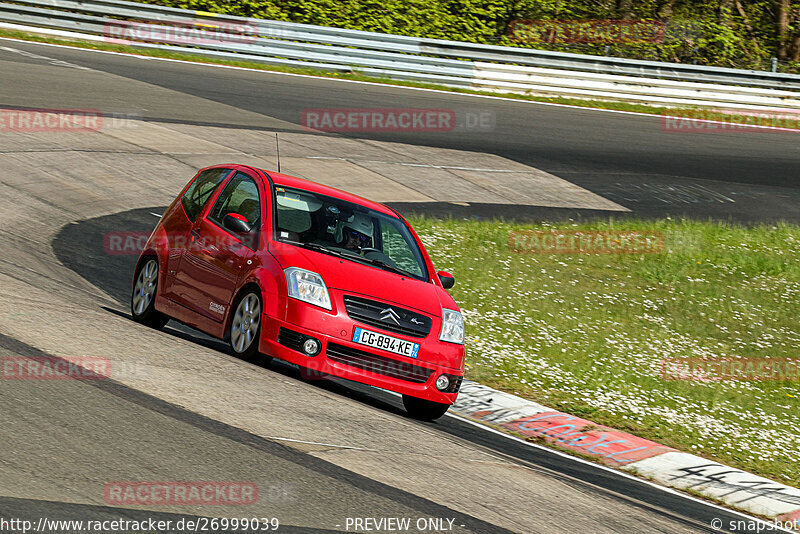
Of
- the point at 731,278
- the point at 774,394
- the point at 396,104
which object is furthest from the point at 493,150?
the point at 774,394

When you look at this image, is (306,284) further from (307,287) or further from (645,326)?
(645,326)

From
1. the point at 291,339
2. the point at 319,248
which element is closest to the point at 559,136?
the point at 319,248

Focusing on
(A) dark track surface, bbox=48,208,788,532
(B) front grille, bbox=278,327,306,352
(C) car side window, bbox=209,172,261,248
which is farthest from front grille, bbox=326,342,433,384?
(C) car side window, bbox=209,172,261,248

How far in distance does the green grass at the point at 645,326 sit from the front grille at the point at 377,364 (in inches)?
77.1

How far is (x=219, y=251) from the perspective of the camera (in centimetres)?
875

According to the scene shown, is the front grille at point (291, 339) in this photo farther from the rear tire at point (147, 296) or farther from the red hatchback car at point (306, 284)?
the rear tire at point (147, 296)

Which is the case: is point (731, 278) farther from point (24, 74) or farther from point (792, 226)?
point (24, 74)

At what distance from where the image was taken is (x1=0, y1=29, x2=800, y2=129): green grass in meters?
27.0

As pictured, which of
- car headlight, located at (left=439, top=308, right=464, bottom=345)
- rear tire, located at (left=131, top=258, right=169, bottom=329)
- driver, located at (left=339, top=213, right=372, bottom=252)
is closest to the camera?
car headlight, located at (left=439, top=308, right=464, bottom=345)

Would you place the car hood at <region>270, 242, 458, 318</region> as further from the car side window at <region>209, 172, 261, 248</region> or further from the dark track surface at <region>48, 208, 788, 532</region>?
the dark track surface at <region>48, 208, 788, 532</region>

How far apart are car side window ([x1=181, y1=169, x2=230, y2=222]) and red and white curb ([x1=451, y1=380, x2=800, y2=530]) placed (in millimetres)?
2979

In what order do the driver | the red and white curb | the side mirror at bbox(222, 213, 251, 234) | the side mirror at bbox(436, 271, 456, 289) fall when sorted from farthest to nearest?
the side mirror at bbox(436, 271, 456, 289) < the driver < the side mirror at bbox(222, 213, 251, 234) < the red and white curb

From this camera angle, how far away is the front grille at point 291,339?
7.86 meters

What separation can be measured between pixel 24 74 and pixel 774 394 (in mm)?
16776
